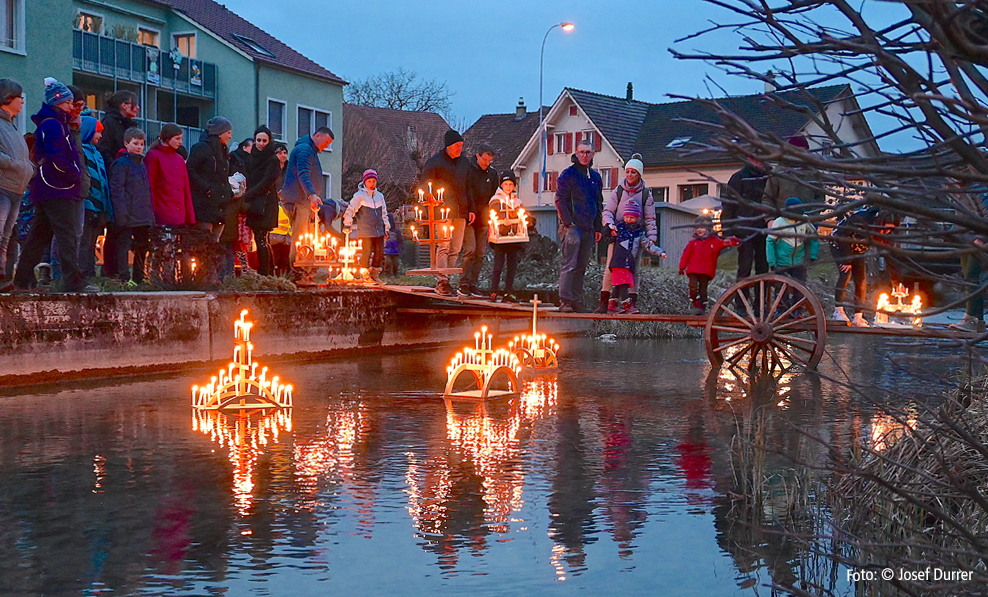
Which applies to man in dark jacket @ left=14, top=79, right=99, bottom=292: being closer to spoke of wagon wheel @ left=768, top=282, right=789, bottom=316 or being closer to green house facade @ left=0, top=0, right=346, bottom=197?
spoke of wagon wheel @ left=768, top=282, right=789, bottom=316

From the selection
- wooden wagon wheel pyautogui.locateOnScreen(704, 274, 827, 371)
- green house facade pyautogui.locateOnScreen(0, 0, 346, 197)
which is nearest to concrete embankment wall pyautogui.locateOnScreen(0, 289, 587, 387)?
wooden wagon wheel pyautogui.locateOnScreen(704, 274, 827, 371)

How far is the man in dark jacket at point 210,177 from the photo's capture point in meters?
14.5

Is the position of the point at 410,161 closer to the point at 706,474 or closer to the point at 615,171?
the point at 615,171

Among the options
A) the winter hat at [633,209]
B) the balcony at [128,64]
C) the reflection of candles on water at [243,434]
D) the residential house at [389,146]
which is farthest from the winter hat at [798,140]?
the residential house at [389,146]

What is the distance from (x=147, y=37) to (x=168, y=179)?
33.2 m

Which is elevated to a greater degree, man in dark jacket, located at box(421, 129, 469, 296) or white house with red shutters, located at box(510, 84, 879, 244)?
white house with red shutters, located at box(510, 84, 879, 244)

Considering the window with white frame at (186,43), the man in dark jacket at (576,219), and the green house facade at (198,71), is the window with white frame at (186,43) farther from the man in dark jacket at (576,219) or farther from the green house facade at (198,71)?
the man in dark jacket at (576,219)

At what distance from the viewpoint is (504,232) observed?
15914 mm

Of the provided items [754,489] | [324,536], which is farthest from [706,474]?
[324,536]

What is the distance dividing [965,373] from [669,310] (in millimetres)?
15080

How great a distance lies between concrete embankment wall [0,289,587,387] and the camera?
35.7ft

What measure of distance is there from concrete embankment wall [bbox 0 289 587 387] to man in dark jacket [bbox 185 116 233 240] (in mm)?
1347

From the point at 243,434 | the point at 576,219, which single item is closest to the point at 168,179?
the point at 576,219

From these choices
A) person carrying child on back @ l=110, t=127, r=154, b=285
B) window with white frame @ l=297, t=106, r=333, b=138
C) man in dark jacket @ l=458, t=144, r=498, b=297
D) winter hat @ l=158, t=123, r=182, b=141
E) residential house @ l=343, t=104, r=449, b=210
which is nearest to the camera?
person carrying child on back @ l=110, t=127, r=154, b=285
